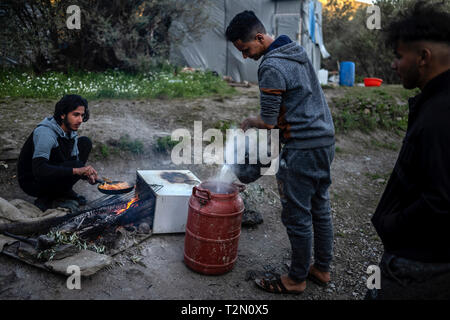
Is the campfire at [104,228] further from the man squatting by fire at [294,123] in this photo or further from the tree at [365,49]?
the tree at [365,49]

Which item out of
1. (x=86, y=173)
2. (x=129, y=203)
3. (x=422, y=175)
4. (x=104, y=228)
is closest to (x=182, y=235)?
(x=129, y=203)

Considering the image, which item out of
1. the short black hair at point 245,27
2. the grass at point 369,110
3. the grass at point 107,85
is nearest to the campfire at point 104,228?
the short black hair at point 245,27

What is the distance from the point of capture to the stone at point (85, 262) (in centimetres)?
262

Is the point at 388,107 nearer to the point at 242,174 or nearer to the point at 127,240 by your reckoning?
the point at 242,174

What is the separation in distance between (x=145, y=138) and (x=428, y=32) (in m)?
4.56

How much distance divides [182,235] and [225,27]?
915 cm

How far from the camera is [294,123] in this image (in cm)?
256

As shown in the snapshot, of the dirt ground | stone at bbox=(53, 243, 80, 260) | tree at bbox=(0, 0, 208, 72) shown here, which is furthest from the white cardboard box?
tree at bbox=(0, 0, 208, 72)

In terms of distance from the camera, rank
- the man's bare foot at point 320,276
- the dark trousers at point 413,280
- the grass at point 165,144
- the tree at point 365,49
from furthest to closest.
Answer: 1. the tree at point 365,49
2. the grass at point 165,144
3. the man's bare foot at point 320,276
4. the dark trousers at point 413,280

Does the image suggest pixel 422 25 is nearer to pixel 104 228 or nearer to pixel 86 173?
pixel 104 228

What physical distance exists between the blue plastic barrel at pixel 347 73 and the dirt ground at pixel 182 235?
3.33 m

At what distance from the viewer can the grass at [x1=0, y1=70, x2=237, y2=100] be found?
6.84 meters

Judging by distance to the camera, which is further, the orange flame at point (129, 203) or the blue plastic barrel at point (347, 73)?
the blue plastic barrel at point (347, 73)
